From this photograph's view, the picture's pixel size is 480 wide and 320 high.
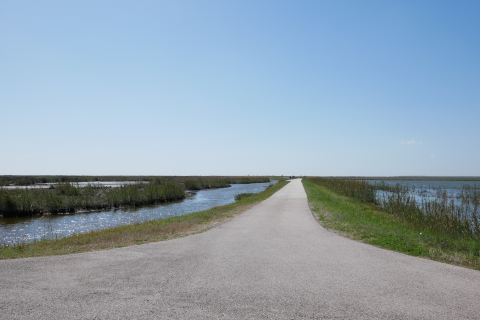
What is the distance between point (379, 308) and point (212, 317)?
8.68 feet

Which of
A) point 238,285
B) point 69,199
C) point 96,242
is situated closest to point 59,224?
point 69,199

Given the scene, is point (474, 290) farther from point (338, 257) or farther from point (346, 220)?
point (346, 220)

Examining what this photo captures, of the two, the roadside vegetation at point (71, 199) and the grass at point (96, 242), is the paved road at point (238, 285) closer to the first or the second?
the grass at point (96, 242)

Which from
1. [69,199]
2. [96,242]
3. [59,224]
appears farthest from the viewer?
[69,199]

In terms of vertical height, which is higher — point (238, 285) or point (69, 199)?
point (69, 199)

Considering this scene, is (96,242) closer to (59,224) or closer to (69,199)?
(59,224)

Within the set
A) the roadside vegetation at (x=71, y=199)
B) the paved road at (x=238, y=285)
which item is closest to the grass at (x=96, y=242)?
the paved road at (x=238, y=285)

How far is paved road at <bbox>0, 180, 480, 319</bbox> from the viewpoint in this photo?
204 inches

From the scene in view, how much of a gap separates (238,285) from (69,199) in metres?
27.4

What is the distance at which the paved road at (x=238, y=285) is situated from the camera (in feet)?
17.0

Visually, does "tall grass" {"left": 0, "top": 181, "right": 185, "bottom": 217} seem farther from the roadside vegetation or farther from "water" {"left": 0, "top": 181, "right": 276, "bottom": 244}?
"water" {"left": 0, "top": 181, "right": 276, "bottom": 244}

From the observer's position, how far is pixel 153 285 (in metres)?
6.32

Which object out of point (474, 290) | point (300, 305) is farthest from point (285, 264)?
point (474, 290)

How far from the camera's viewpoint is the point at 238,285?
633 cm
